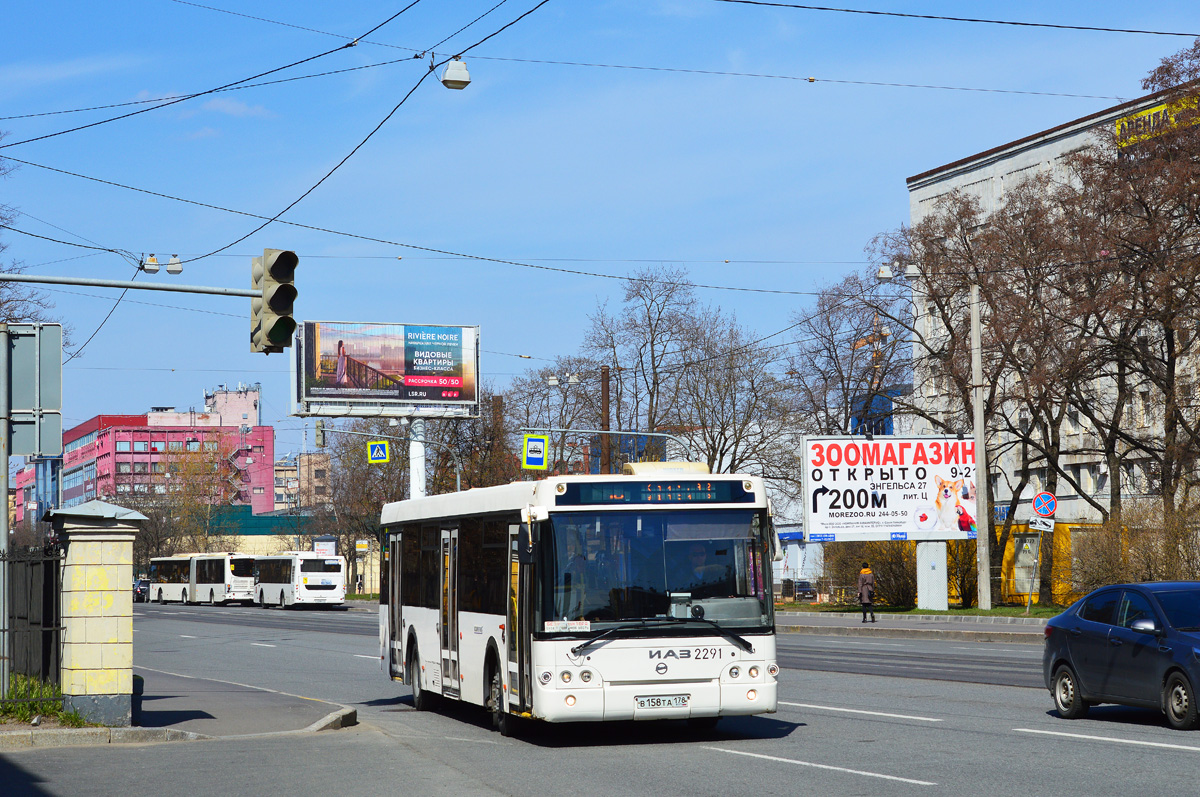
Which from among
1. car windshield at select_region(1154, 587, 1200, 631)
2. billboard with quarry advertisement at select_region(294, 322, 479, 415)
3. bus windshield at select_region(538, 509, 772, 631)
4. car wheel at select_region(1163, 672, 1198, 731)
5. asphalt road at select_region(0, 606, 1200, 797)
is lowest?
asphalt road at select_region(0, 606, 1200, 797)

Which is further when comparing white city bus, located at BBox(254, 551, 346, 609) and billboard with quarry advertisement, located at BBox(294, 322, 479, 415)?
white city bus, located at BBox(254, 551, 346, 609)

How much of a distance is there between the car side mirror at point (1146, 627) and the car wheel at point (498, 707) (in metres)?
5.95

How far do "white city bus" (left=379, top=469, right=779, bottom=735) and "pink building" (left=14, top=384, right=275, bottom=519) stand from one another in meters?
140

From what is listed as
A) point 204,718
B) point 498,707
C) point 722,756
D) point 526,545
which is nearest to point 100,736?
point 204,718

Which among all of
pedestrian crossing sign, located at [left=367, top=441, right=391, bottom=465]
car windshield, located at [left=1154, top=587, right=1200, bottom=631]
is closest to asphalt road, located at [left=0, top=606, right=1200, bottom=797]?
car windshield, located at [left=1154, top=587, right=1200, bottom=631]

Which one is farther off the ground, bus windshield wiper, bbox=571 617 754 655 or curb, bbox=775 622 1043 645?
bus windshield wiper, bbox=571 617 754 655

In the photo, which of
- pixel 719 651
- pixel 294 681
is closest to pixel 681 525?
pixel 719 651

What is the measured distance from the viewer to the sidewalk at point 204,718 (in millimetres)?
13117

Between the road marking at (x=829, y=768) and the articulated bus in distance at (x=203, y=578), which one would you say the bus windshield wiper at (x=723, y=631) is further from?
the articulated bus in distance at (x=203, y=578)

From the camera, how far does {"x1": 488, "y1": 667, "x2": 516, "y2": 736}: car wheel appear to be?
14148 millimetres

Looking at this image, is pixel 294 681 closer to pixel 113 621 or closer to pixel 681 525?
pixel 113 621

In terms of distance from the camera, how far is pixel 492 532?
14.5 metres

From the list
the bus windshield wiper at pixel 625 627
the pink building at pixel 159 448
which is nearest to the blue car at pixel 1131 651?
the bus windshield wiper at pixel 625 627

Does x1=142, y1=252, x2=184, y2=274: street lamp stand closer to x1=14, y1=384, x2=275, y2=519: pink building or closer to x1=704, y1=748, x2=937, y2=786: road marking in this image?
x1=704, y1=748, x2=937, y2=786: road marking
